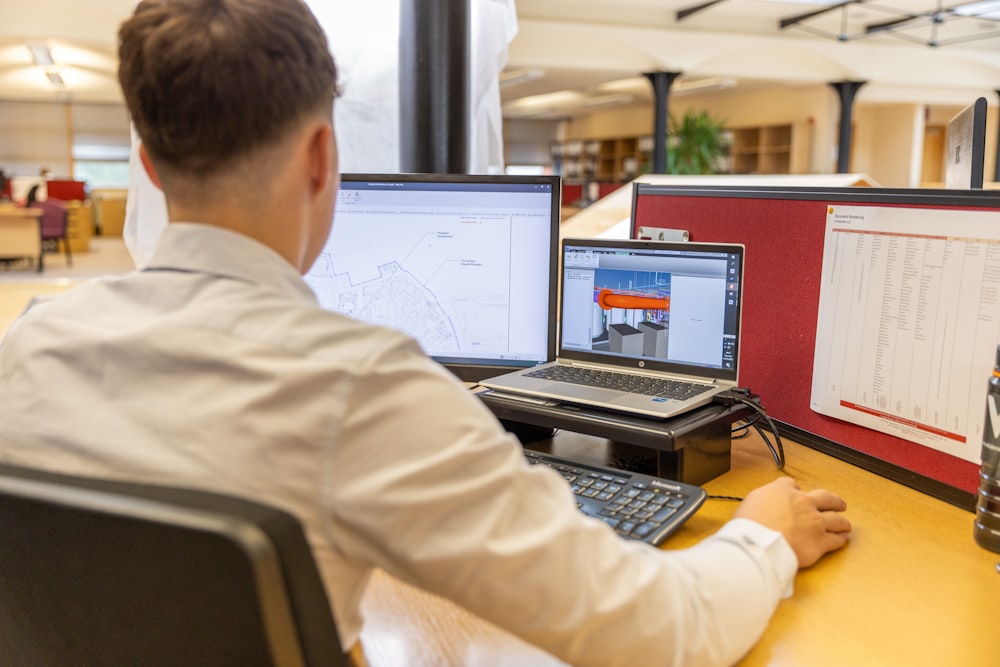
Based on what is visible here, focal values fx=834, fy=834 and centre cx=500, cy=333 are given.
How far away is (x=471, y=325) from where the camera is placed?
58.4 inches

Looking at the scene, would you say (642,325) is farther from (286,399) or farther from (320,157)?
(286,399)

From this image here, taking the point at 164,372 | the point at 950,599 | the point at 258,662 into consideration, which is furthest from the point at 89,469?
the point at 950,599

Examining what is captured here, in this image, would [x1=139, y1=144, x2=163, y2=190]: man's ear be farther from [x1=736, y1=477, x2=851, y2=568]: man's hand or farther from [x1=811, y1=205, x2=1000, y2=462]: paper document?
[x1=811, y1=205, x2=1000, y2=462]: paper document

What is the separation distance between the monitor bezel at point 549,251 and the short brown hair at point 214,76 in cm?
76

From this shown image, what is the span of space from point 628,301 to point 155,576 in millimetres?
980

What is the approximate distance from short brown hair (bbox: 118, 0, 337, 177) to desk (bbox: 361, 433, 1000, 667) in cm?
48

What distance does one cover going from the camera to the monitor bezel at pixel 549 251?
4.62 ft

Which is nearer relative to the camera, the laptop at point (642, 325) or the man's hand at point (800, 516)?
the man's hand at point (800, 516)

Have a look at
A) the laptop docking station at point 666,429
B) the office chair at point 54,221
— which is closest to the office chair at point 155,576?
the laptop docking station at point 666,429

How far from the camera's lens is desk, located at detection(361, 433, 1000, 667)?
0.78 metres

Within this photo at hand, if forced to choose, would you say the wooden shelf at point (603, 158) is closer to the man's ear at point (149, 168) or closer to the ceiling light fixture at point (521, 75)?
the ceiling light fixture at point (521, 75)

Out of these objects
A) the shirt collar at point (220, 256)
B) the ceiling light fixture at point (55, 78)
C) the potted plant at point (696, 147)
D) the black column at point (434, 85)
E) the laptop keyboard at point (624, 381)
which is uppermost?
the ceiling light fixture at point (55, 78)

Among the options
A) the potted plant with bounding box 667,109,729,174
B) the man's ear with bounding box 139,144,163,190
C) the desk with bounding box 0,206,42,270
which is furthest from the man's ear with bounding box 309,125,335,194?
the desk with bounding box 0,206,42,270

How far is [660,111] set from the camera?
397 inches
